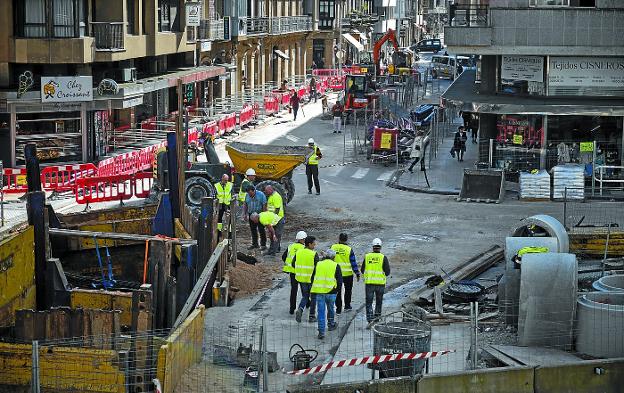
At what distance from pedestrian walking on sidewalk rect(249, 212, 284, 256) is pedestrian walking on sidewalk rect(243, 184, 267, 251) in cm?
24

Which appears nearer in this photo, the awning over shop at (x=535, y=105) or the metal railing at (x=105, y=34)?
the awning over shop at (x=535, y=105)

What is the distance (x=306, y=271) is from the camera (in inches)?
821

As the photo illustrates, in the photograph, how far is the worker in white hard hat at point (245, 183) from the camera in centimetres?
2933

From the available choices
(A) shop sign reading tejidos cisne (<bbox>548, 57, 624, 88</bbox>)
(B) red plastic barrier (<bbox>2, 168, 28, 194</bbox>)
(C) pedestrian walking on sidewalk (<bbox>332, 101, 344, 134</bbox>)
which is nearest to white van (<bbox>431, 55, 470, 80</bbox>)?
(C) pedestrian walking on sidewalk (<bbox>332, 101, 344, 134</bbox>)

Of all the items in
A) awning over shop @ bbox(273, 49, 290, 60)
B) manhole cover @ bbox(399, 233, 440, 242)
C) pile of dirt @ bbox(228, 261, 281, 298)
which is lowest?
manhole cover @ bbox(399, 233, 440, 242)

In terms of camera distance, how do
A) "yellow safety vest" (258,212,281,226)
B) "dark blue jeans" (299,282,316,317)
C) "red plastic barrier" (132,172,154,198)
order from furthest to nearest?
"red plastic barrier" (132,172,154,198)
"yellow safety vest" (258,212,281,226)
"dark blue jeans" (299,282,316,317)

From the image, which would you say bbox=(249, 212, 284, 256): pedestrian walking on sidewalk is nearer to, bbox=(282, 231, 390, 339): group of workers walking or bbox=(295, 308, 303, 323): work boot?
bbox=(282, 231, 390, 339): group of workers walking

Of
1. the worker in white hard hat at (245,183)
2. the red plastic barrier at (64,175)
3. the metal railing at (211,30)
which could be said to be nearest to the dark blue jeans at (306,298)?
the worker in white hard hat at (245,183)

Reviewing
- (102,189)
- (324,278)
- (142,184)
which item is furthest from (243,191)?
(324,278)

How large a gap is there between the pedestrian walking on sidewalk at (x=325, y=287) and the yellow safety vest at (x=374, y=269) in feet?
1.93

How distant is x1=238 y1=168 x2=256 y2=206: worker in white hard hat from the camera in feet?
96.2

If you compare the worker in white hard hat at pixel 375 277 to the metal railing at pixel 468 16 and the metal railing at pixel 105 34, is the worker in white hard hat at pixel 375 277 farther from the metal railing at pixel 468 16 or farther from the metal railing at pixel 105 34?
the metal railing at pixel 105 34

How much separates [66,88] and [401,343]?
24938 mm

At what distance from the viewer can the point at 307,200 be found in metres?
34.8
